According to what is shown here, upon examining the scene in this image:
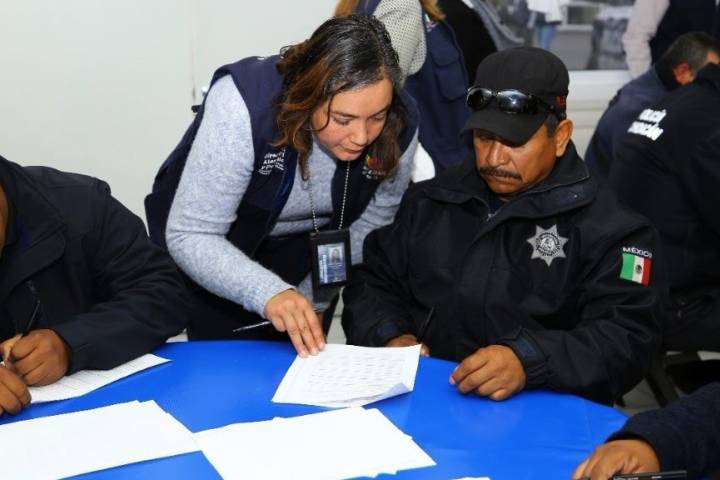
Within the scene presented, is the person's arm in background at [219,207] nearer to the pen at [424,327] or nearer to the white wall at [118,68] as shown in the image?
the pen at [424,327]

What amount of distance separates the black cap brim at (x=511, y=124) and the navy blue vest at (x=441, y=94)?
1.12 m

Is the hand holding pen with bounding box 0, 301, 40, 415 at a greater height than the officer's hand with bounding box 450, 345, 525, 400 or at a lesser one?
greater

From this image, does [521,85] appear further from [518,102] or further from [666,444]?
[666,444]

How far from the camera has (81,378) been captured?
1823 mm

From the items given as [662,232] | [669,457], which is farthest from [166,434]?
[662,232]

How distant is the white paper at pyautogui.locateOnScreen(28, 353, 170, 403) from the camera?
1.73m

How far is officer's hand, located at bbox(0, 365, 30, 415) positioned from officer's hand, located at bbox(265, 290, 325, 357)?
523mm

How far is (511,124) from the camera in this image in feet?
6.65

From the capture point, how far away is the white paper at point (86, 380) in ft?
5.68

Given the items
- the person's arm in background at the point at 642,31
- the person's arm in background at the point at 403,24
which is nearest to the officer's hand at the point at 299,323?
the person's arm in background at the point at 403,24

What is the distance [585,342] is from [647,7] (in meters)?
3.51

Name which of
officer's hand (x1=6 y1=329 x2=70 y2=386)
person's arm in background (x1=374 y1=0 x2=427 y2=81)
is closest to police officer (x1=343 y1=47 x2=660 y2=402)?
officer's hand (x1=6 y1=329 x2=70 y2=386)

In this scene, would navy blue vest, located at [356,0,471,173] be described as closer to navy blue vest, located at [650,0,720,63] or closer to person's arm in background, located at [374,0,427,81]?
person's arm in background, located at [374,0,427,81]

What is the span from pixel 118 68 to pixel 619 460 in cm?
310
